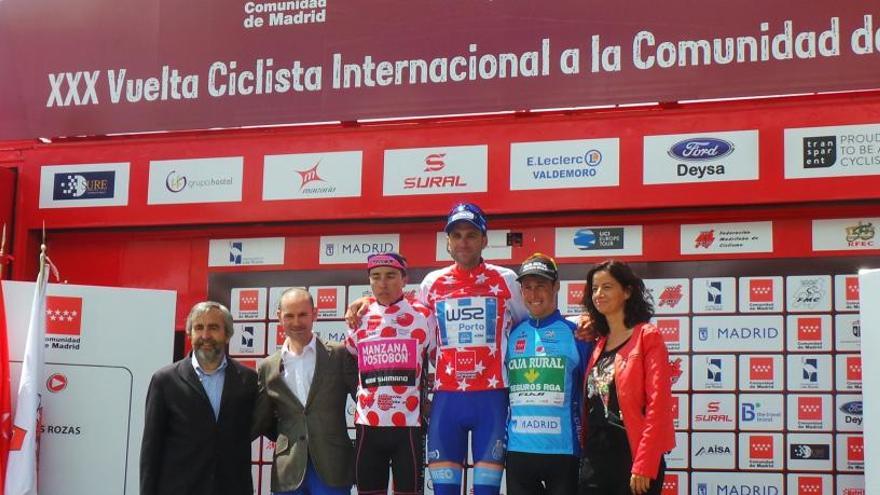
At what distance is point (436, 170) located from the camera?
7.13 meters

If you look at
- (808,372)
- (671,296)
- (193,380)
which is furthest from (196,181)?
(808,372)

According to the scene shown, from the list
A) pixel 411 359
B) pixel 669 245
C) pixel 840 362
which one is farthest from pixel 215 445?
pixel 840 362

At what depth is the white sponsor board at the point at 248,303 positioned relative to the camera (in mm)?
7551

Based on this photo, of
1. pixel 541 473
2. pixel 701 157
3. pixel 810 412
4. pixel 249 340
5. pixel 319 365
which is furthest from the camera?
pixel 249 340

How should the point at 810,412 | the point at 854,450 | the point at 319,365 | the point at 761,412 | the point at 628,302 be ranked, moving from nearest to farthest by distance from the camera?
the point at 628,302
the point at 319,365
the point at 854,450
the point at 810,412
the point at 761,412

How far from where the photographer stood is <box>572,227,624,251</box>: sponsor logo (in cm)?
688

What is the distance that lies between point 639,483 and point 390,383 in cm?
141

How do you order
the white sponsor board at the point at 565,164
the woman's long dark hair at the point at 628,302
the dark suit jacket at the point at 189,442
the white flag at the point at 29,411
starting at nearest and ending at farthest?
the woman's long dark hair at the point at 628,302 → the dark suit jacket at the point at 189,442 → the white flag at the point at 29,411 → the white sponsor board at the point at 565,164

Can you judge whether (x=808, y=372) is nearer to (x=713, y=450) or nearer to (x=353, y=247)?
(x=713, y=450)

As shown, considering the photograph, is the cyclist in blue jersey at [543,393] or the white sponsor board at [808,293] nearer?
the cyclist in blue jersey at [543,393]

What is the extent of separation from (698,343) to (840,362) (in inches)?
30.5

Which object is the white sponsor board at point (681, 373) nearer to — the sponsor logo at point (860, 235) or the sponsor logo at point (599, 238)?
the sponsor logo at point (599, 238)

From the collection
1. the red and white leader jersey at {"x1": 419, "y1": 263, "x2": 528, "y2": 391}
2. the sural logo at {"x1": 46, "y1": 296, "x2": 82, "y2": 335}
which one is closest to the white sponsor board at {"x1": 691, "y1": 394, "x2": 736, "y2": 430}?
the red and white leader jersey at {"x1": 419, "y1": 263, "x2": 528, "y2": 391}

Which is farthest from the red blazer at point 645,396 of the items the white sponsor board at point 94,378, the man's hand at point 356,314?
the white sponsor board at point 94,378
